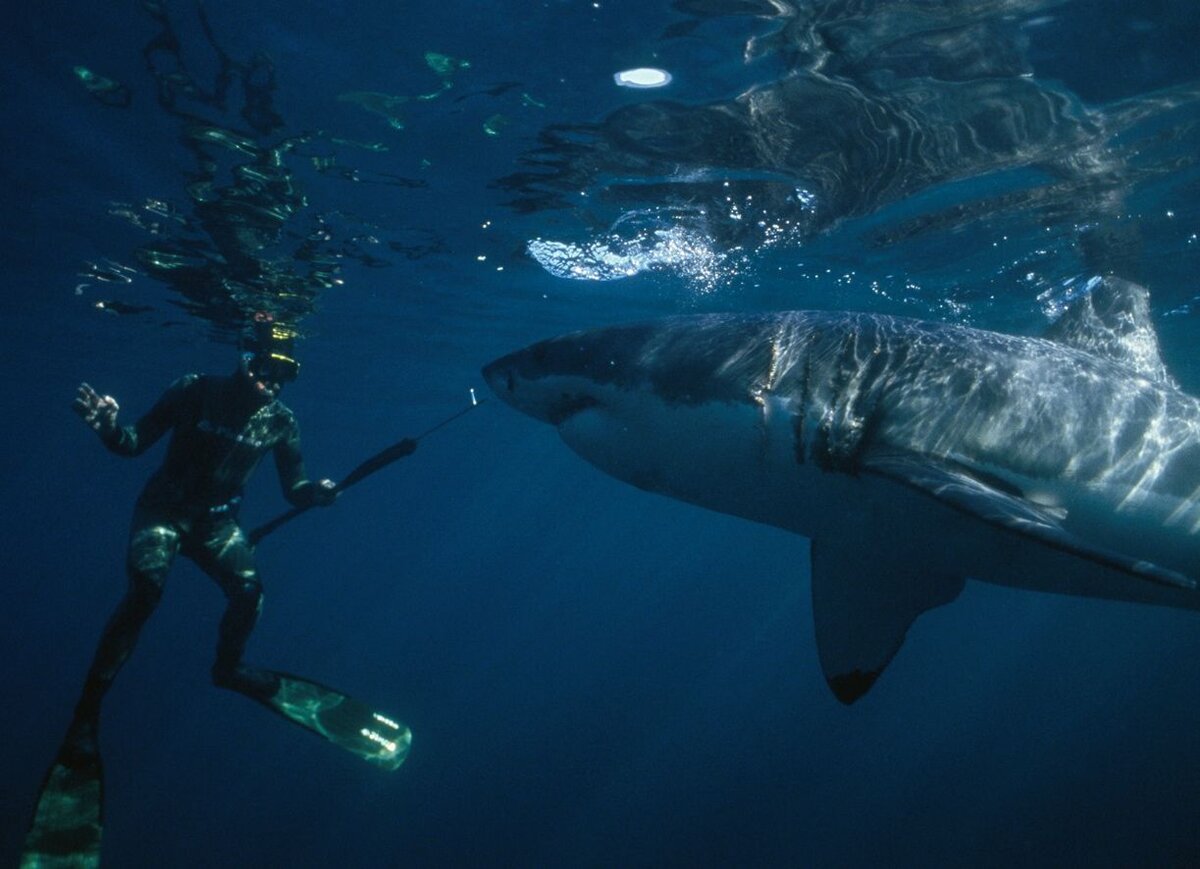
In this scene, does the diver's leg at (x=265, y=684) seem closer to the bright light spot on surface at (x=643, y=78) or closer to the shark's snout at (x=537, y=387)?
the shark's snout at (x=537, y=387)

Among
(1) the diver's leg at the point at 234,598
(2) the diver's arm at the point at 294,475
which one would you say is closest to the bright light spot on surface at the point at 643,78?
(2) the diver's arm at the point at 294,475

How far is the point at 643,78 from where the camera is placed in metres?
8.16

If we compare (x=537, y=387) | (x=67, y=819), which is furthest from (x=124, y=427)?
(x=537, y=387)

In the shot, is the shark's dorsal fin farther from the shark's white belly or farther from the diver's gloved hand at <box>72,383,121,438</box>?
the diver's gloved hand at <box>72,383,121,438</box>

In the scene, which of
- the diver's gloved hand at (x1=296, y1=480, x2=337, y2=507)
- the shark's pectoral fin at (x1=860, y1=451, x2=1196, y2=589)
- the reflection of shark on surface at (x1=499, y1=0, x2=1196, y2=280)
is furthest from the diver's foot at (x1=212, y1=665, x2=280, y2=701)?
the reflection of shark on surface at (x1=499, y1=0, x2=1196, y2=280)

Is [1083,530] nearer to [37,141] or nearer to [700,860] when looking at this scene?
[37,141]

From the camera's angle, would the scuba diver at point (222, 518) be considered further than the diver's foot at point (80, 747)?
Yes

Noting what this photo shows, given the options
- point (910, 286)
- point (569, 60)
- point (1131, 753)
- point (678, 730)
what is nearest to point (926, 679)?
point (1131, 753)

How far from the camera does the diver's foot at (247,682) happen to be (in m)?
7.13

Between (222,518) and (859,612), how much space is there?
6608 mm

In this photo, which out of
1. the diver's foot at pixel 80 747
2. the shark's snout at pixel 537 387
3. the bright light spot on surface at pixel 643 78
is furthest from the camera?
the bright light spot on surface at pixel 643 78

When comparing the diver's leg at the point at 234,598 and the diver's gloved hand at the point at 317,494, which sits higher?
the diver's gloved hand at the point at 317,494

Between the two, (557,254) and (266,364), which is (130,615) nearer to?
(266,364)

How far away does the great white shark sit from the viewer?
3.59 metres
